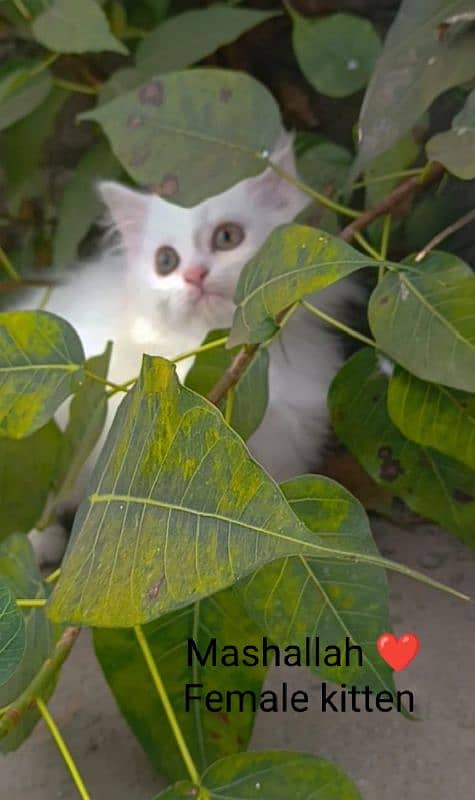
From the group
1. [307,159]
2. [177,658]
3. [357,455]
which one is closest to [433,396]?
[357,455]

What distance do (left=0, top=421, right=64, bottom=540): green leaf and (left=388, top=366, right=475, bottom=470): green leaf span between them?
1.01ft

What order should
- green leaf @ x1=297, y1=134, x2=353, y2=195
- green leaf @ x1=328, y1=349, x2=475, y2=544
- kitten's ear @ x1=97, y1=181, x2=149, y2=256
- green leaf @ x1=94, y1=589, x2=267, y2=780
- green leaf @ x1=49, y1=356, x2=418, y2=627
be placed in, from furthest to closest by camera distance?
kitten's ear @ x1=97, y1=181, x2=149, y2=256 < green leaf @ x1=297, y1=134, x2=353, y2=195 < green leaf @ x1=328, y1=349, x2=475, y2=544 < green leaf @ x1=94, y1=589, x2=267, y2=780 < green leaf @ x1=49, y1=356, x2=418, y2=627

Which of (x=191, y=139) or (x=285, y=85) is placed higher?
(x=285, y=85)

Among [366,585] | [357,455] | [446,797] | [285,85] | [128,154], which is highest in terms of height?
[285,85]

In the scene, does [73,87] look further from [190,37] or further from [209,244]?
[209,244]

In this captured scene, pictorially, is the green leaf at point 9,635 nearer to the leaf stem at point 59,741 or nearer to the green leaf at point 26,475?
the leaf stem at point 59,741

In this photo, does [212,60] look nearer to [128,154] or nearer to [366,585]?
[128,154]

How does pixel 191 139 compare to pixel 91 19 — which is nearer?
pixel 191 139

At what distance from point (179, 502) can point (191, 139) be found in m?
0.46

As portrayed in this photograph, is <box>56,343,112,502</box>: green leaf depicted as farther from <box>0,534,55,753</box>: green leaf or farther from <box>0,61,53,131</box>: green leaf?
<box>0,61,53,131</box>: green leaf

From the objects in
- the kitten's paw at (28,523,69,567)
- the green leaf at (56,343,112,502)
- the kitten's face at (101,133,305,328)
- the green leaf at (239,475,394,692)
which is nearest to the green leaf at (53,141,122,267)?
the kitten's face at (101,133,305,328)

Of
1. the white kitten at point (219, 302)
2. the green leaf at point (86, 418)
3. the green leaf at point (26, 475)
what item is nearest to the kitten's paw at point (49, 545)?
the white kitten at point (219, 302)

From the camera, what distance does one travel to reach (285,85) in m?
1.31

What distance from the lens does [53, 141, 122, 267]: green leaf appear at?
1199 mm
